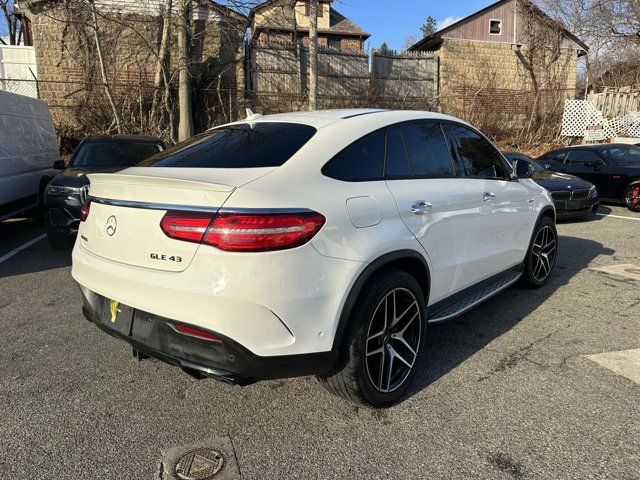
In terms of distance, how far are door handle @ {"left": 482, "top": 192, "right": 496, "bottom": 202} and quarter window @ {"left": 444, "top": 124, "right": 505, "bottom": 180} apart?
167 millimetres

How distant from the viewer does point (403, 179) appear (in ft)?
9.84

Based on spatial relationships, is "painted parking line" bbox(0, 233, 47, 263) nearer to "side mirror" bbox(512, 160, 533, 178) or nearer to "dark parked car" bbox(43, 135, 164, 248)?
"dark parked car" bbox(43, 135, 164, 248)

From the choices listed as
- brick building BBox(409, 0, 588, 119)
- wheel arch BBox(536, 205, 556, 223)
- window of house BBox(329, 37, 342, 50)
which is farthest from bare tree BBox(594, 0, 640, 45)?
wheel arch BBox(536, 205, 556, 223)

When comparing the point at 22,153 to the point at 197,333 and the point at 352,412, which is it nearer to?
the point at 197,333

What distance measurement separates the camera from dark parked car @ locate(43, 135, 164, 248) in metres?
6.14

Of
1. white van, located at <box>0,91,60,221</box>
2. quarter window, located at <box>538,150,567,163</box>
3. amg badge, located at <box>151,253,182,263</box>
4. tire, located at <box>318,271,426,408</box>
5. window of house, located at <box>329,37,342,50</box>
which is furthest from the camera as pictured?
window of house, located at <box>329,37,342,50</box>

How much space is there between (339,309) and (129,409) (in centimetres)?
145

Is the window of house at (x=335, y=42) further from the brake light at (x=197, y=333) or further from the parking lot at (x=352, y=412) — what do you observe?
the brake light at (x=197, y=333)

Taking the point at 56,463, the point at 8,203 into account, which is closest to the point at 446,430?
the point at 56,463

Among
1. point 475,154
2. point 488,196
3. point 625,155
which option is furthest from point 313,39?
point 488,196

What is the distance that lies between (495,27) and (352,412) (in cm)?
2541

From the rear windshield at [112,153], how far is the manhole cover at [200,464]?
598cm

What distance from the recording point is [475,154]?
3949mm

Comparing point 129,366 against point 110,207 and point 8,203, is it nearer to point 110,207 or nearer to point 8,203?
point 110,207
